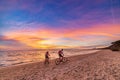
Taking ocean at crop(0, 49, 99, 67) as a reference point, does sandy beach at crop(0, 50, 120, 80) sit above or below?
below

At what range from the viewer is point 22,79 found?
61.4ft

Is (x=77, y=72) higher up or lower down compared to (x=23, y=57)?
lower down

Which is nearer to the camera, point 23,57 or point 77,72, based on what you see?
point 77,72

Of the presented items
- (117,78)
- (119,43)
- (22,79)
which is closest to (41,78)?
(22,79)

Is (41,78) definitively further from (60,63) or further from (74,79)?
(60,63)

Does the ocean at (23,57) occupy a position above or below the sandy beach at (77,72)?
above

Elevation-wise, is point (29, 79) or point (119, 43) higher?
point (119, 43)

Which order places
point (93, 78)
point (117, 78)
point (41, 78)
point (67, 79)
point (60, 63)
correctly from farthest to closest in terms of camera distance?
point (60, 63) → point (41, 78) → point (67, 79) → point (93, 78) → point (117, 78)

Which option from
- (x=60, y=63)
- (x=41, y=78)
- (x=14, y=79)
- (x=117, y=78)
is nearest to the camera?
(x=117, y=78)

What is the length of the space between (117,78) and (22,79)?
10.2 m

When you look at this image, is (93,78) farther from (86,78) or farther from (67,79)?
(67,79)

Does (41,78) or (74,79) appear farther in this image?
(41,78)

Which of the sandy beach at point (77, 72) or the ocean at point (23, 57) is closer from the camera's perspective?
the sandy beach at point (77, 72)

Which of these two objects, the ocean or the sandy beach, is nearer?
the sandy beach
